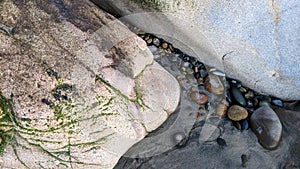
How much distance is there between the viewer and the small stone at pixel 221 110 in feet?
11.1

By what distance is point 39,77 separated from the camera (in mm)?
2643

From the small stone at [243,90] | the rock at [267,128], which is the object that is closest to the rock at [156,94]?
the small stone at [243,90]

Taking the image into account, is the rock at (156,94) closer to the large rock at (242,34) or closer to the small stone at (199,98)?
the small stone at (199,98)

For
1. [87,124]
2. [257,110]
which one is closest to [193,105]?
[257,110]

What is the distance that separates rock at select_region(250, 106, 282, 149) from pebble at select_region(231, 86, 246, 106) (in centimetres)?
17

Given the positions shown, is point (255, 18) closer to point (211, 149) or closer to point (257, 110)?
point (257, 110)

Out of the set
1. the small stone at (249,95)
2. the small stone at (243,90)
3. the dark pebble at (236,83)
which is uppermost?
the dark pebble at (236,83)

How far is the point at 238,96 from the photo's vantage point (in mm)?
3432

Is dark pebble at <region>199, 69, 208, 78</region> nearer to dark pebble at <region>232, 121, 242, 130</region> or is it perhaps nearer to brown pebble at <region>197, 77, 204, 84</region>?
brown pebble at <region>197, 77, 204, 84</region>

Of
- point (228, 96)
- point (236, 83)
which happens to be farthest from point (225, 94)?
point (236, 83)

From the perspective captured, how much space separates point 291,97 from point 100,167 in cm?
163

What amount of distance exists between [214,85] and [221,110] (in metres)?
0.22

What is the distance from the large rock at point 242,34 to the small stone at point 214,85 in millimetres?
103

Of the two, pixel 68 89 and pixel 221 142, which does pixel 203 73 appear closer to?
pixel 221 142
